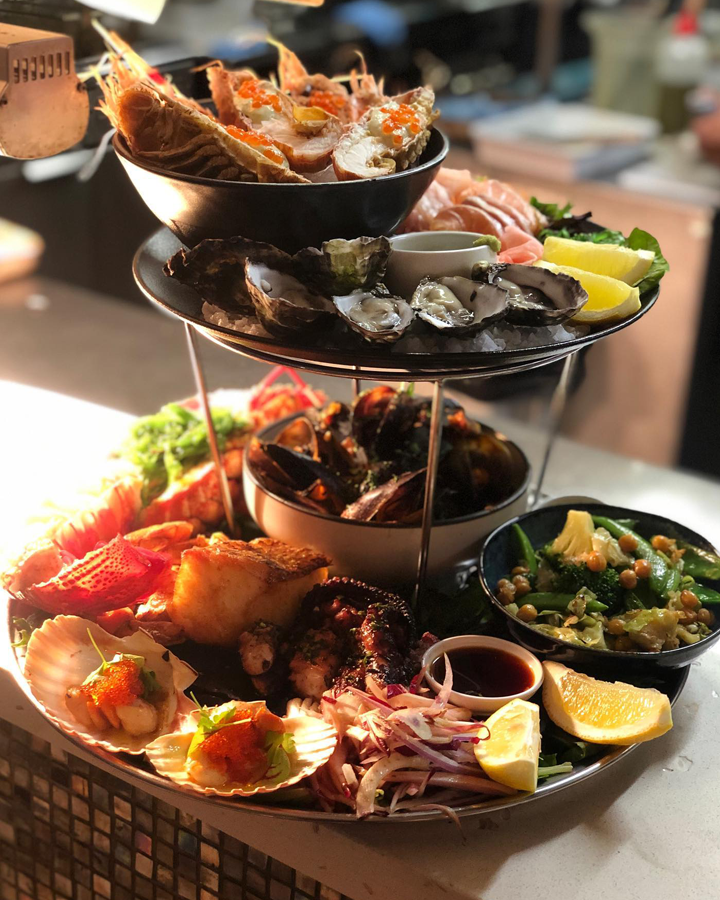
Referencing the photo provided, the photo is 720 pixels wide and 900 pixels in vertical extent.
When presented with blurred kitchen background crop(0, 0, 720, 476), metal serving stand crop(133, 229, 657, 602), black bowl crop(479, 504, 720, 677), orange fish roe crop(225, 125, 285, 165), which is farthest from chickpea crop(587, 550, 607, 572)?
blurred kitchen background crop(0, 0, 720, 476)

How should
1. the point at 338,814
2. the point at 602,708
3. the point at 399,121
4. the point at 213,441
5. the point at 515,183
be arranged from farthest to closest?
the point at 515,183, the point at 213,441, the point at 399,121, the point at 602,708, the point at 338,814

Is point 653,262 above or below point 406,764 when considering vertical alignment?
above

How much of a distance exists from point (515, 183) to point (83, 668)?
9.10ft

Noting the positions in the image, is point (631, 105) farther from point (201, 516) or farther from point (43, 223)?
point (201, 516)

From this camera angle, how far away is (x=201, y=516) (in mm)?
1532

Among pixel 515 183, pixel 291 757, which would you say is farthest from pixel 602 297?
pixel 515 183

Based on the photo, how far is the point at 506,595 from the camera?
125 centimetres

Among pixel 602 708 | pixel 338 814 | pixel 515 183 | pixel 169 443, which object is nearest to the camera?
pixel 338 814

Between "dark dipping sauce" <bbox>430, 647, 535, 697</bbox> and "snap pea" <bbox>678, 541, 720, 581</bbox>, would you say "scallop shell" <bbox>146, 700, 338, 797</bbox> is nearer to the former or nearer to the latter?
"dark dipping sauce" <bbox>430, 647, 535, 697</bbox>

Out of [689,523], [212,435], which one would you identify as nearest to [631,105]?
[689,523]

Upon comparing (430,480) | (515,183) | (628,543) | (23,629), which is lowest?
(515,183)

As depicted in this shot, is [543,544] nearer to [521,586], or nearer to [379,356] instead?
[521,586]

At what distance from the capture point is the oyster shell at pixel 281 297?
3.40ft

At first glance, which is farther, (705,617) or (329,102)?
(329,102)
